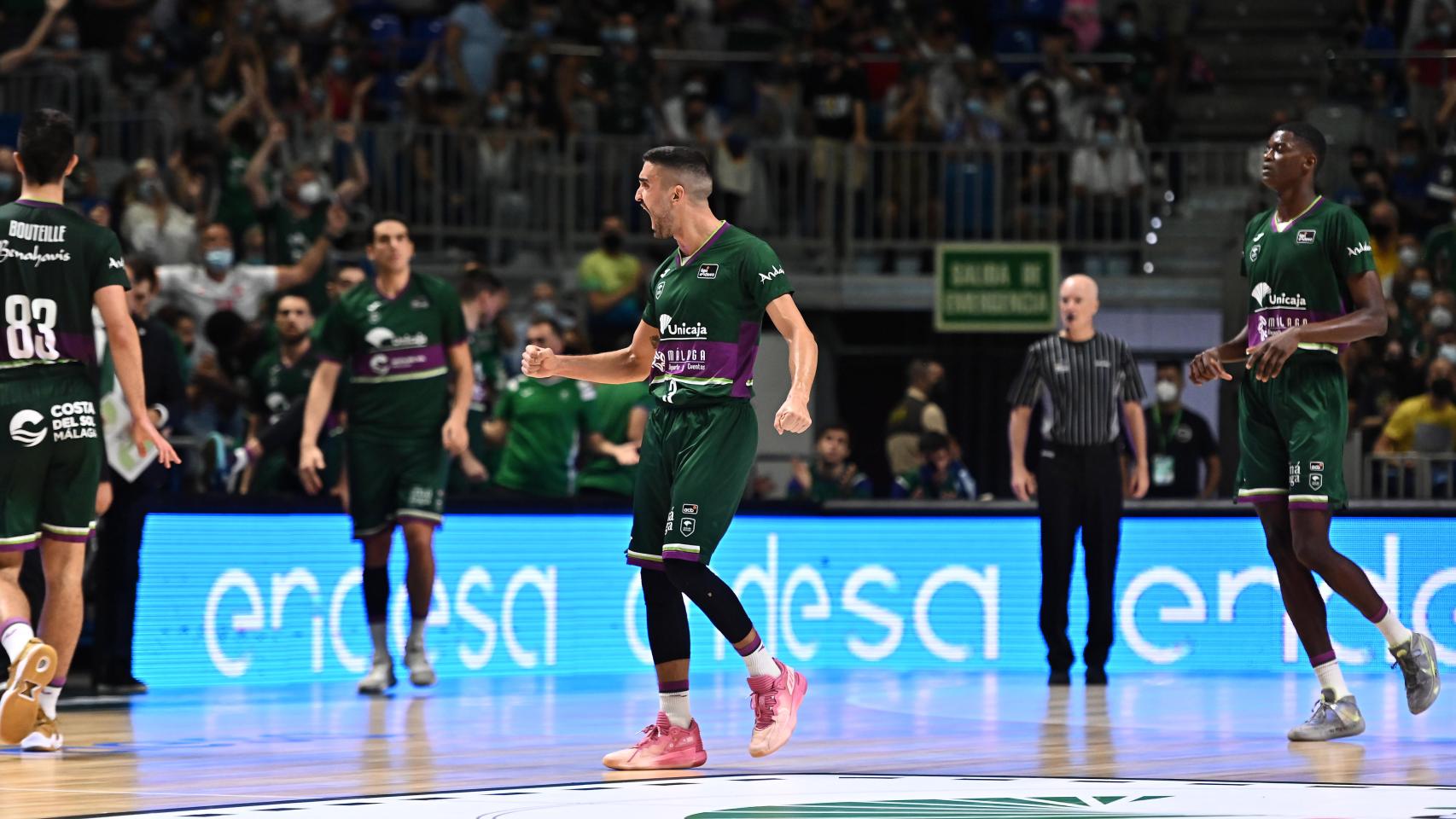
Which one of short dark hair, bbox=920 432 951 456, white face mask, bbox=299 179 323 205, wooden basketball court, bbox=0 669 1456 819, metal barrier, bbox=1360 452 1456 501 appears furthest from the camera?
white face mask, bbox=299 179 323 205

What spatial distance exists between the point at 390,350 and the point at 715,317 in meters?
3.76

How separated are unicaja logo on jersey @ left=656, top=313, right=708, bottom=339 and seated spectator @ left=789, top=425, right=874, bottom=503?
676 centimetres

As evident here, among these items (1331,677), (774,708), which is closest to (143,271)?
(774,708)

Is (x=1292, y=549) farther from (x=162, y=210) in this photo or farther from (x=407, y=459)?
(x=162, y=210)

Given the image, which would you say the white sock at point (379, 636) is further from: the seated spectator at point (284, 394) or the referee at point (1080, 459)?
the referee at point (1080, 459)

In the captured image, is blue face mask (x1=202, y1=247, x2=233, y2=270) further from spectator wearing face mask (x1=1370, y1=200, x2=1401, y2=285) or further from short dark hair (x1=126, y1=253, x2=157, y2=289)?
spectator wearing face mask (x1=1370, y1=200, x2=1401, y2=285)

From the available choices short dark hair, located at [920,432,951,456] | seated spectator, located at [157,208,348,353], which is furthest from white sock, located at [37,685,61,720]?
short dark hair, located at [920,432,951,456]

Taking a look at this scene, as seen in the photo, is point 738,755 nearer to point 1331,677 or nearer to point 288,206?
point 1331,677

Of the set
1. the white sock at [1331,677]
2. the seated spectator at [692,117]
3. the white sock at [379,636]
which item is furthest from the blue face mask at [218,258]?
the white sock at [1331,677]

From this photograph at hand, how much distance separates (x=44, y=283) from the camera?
8.20 m

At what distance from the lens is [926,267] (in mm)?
20750

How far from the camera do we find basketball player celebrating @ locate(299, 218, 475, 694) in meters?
11.0

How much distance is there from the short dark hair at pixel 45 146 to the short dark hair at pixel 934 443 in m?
7.87

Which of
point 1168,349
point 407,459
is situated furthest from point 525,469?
point 1168,349
